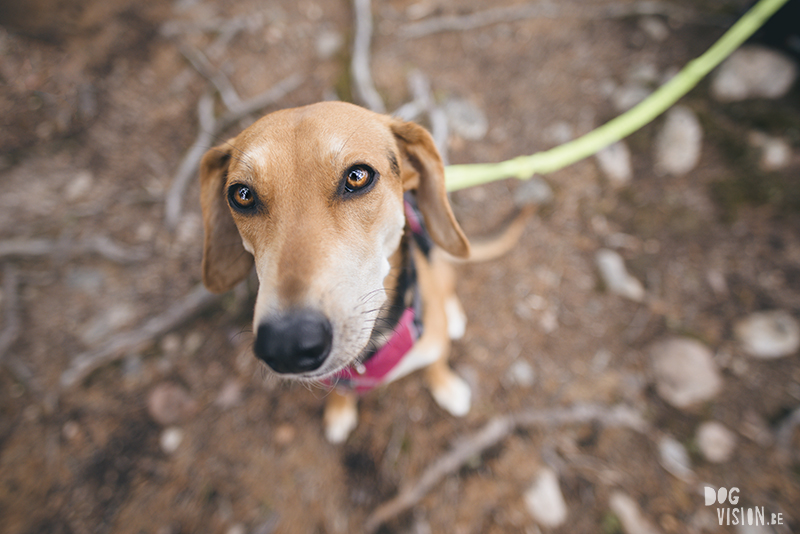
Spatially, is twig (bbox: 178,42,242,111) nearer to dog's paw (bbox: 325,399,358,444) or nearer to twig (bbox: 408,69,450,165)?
twig (bbox: 408,69,450,165)

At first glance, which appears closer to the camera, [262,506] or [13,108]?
[262,506]

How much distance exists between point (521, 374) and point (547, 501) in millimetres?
989

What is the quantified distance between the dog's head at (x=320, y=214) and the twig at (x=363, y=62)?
78.6 inches

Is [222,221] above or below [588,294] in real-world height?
above

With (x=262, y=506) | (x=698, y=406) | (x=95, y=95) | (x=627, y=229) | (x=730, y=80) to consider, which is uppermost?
(x=95, y=95)

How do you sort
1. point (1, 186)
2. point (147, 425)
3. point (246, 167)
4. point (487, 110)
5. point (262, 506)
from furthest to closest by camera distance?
point (487, 110)
point (1, 186)
point (147, 425)
point (262, 506)
point (246, 167)

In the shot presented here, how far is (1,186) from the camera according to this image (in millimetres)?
3537

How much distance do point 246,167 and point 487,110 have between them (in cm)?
337

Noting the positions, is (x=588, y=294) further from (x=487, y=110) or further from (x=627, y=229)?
(x=487, y=110)

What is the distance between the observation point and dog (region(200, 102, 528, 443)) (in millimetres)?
1270

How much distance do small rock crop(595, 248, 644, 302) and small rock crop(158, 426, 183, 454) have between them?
4361 millimetres

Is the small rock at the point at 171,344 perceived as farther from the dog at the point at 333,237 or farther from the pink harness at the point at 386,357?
the pink harness at the point at 386,357

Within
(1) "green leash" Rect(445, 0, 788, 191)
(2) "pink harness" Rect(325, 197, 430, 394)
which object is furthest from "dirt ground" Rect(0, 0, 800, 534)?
(2) "pink harness" Rect(325, 197, 430, 394)

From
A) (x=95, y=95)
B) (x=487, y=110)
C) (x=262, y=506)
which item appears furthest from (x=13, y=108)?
(x=487, y=110)
